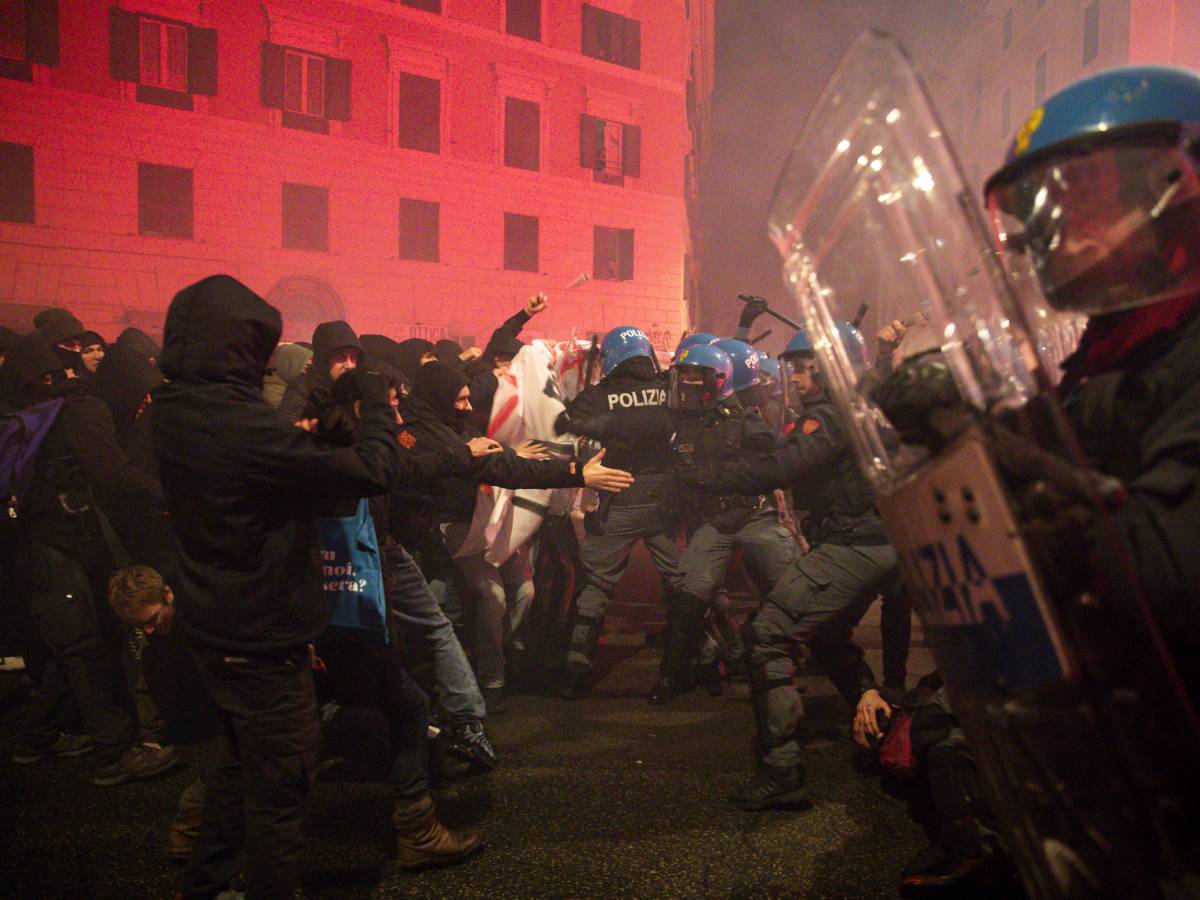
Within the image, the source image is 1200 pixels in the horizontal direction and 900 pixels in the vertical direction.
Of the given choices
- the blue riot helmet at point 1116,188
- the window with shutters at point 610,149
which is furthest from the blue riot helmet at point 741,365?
the window with shutters at point 610,149

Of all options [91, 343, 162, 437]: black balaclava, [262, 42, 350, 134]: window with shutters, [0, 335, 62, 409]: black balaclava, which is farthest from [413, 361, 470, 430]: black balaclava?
[262, 42, 350, 134]: window with shutters

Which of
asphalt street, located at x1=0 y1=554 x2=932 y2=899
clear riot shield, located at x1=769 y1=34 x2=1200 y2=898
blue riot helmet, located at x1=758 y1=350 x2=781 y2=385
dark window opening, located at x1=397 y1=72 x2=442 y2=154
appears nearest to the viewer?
clear riot shield, located at x1=769 y1=34 x2=1200 y2=898

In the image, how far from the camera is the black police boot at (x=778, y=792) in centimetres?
372

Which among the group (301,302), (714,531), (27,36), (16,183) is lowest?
(714,531)

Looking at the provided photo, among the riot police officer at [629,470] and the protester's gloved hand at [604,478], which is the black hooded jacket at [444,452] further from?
the riot police officer at [629,470]

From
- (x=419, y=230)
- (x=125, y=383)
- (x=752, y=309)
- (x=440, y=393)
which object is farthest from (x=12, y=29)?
(x=440, y=393)

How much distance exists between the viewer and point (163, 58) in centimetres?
1598

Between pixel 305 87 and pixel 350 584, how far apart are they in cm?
1751

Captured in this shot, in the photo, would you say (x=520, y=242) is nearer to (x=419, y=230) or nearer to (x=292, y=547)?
(x=419, y=230)

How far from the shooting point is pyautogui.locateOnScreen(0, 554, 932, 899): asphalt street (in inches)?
125

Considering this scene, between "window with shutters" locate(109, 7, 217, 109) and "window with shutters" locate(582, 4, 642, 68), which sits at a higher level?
"window with shutters" locate(582, 4, 642, 68)

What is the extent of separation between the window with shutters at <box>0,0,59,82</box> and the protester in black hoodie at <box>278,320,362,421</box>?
46.0ft

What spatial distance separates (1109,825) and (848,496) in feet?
10.3

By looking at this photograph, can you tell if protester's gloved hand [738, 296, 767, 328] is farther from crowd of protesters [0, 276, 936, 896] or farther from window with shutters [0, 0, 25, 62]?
window with shutters [0, 0, 25, 62]
